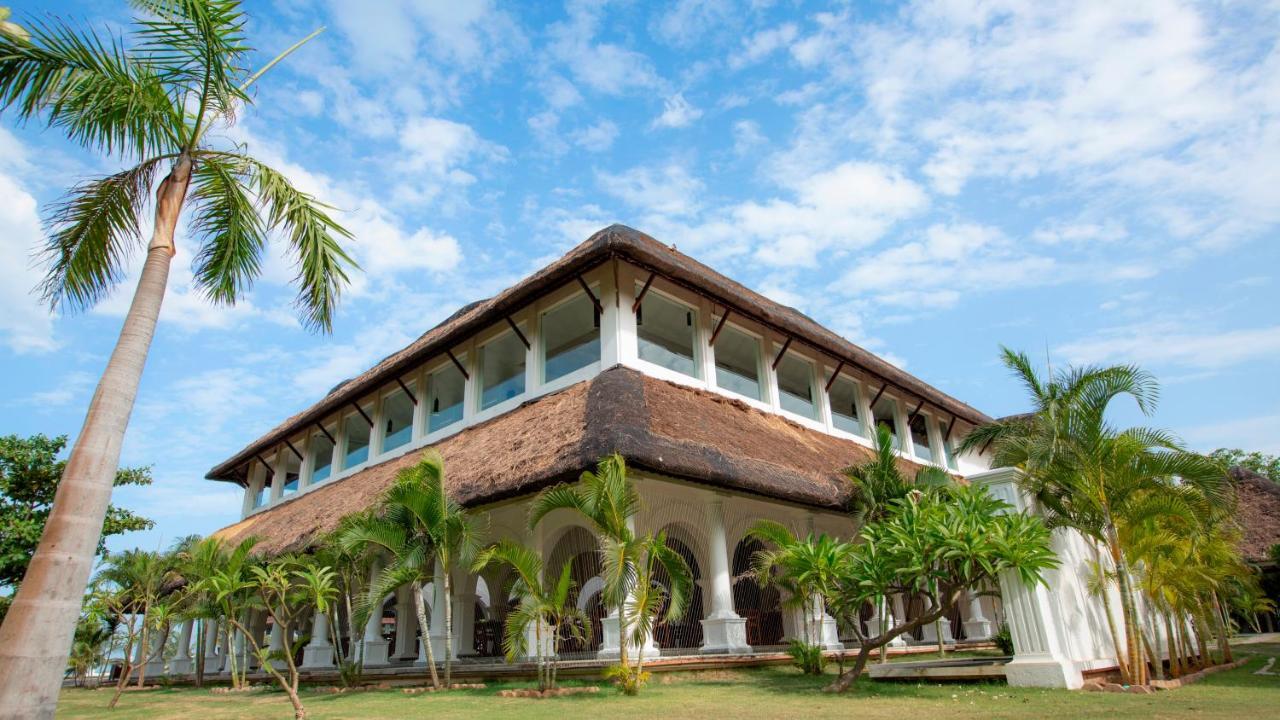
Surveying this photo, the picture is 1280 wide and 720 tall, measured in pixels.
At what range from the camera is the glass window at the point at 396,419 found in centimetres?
1700

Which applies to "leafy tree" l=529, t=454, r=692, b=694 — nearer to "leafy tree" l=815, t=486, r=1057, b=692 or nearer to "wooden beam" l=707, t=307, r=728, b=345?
"leafy tree" l=815, t=486, r=1057, b=692

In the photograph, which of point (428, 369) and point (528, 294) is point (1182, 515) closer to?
point (528, 294)

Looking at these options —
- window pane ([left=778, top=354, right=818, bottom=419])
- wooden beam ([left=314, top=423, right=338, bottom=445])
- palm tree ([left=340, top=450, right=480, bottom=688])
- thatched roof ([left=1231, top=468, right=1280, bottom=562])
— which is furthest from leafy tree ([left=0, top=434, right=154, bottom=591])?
thatched roof ([left=1231, top=468, right=1280, bottom=562])

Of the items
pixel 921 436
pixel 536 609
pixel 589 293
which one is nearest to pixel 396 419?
pixel 589 293

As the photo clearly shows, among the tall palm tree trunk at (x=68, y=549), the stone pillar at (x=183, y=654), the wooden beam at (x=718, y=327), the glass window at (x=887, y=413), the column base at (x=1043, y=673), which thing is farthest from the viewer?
the stone pillar at (x=183, y=654)

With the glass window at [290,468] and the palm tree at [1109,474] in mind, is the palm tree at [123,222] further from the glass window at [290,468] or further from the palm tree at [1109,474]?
the glass window at [290,468]

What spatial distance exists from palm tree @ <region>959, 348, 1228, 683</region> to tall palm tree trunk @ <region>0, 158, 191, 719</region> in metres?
8.37

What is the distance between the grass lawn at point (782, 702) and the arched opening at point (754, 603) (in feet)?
10.9

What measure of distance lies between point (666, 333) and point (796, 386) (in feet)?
13.8

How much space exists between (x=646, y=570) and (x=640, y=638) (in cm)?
75

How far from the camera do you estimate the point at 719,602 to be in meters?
11.0

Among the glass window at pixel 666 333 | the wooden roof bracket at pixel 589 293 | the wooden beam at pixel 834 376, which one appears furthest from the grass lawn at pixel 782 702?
the wooden beam at pixel 834 376

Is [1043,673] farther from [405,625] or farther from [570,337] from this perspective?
[405,625]

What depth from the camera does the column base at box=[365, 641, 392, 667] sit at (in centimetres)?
1356
